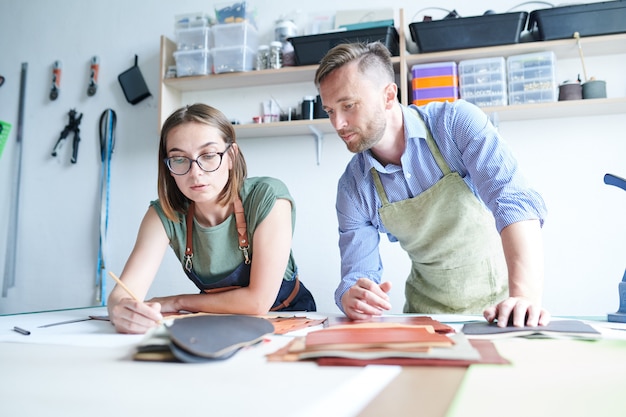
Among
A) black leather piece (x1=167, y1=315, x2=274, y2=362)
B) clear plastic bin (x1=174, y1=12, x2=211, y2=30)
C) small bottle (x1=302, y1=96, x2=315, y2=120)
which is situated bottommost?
black leather piece (x1=167, y1=315, x2=274, y2=362)

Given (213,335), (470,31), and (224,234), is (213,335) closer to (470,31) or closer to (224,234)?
(224,234)

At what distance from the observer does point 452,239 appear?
1483mm

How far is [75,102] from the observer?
301 centimetres

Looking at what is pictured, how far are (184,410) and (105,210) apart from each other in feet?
8.42

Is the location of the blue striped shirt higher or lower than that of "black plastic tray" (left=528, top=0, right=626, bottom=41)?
lower

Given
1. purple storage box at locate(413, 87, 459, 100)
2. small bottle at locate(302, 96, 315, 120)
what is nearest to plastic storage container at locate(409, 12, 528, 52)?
purple storage box at locate(413, 87, 459, 100)

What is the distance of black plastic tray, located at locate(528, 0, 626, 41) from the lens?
2043 millimetres

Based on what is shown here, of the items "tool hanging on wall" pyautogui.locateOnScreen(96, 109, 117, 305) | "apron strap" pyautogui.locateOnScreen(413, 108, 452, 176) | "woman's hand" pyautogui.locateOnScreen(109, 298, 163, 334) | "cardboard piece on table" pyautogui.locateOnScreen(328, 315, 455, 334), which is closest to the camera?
"cardboard piece on table" pyautogui.locateOnScreen(328, 315, 455, 334)

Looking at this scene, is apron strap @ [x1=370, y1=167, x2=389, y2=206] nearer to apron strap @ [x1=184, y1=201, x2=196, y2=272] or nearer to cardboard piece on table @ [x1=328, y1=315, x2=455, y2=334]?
cardboard piece on table @ [x1=328, y1=315, x2=455, y2=334]

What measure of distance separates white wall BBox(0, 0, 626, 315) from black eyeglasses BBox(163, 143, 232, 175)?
1207 mm

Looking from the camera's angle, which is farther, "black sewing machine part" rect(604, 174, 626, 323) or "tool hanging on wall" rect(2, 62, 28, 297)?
"tool hanging on wall" rect(2, 62, 28, 297)

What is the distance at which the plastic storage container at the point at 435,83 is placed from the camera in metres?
2.21

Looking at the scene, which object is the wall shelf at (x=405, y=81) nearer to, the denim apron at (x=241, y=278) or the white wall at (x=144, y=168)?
the white wall at (x=144, y=168)

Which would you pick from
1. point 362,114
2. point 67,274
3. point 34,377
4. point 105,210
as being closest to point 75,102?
point 105,210
